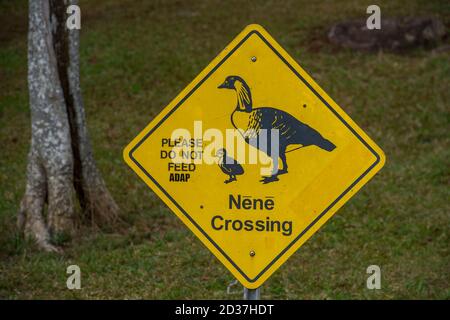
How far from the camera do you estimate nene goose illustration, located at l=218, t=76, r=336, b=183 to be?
4266 mm

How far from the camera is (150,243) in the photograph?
8578mm

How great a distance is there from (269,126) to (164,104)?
9.62 metres

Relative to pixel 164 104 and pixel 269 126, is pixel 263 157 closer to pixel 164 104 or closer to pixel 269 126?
pixel 269 126

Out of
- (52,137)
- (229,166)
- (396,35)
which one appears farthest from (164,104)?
(229,166)

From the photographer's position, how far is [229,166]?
4.30 meters

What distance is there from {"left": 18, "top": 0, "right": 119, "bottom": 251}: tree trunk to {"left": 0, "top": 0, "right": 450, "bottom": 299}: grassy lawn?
288 mm

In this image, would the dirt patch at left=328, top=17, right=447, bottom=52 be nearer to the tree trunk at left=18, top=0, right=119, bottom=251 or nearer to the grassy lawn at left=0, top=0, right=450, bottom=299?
the grassy lawn at left=0, top=0, right=450, bottom=299

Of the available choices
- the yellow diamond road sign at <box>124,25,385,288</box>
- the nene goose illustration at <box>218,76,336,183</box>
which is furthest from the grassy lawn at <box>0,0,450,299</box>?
the nene goose illustration at <box>218,76,336,183</box>

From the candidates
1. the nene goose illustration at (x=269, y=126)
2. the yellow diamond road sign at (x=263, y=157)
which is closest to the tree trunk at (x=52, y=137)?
the yellow diamond road sign at (x=263, y=157)

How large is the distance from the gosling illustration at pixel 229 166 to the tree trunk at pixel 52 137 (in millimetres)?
4411

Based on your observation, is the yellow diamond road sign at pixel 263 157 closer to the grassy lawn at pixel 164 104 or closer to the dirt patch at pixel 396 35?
the grassy lawn at pixel 164 104

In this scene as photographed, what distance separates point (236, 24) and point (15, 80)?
4.92 meters

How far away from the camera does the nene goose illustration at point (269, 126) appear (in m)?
4.27

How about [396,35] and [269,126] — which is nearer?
[269,126]
